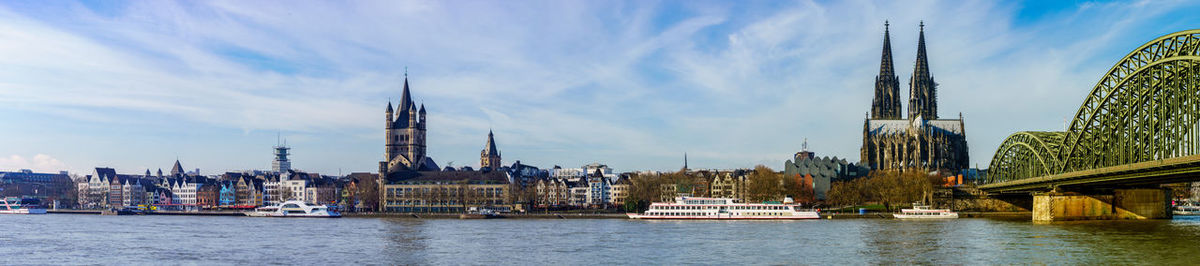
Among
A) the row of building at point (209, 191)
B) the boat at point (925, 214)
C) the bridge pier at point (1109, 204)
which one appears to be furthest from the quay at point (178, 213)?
the bridge pier at point (1109, 204)

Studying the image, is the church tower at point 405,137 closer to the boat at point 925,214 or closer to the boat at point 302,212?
the boat at point 302,212

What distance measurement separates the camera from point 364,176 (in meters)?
193

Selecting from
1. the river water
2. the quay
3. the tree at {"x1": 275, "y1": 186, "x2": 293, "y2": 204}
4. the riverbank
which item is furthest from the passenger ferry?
the tree at {"x1": 275, "y1": 186, "x2": 293, "y2": 204}

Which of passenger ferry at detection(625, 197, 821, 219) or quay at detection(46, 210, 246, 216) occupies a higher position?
passenger ferry at detection(625, 197, 821, 219)

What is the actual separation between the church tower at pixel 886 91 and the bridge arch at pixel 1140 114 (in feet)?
268

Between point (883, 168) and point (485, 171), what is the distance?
59082mm

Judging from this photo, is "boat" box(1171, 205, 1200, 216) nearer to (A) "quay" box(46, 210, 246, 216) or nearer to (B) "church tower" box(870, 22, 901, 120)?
(B) "church tower" box(870, 22, 901, 120)

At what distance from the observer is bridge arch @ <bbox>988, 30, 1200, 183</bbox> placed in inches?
2243

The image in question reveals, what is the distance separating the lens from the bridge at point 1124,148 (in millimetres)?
57281

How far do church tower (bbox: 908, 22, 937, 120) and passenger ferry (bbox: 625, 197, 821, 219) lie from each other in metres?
69.5

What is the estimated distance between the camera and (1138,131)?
68125 mm

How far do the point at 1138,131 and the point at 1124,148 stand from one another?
1.45 meters

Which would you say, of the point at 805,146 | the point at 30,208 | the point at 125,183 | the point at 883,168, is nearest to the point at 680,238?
the point at 883,168

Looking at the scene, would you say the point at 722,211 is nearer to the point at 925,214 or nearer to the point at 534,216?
the point at 925,214
